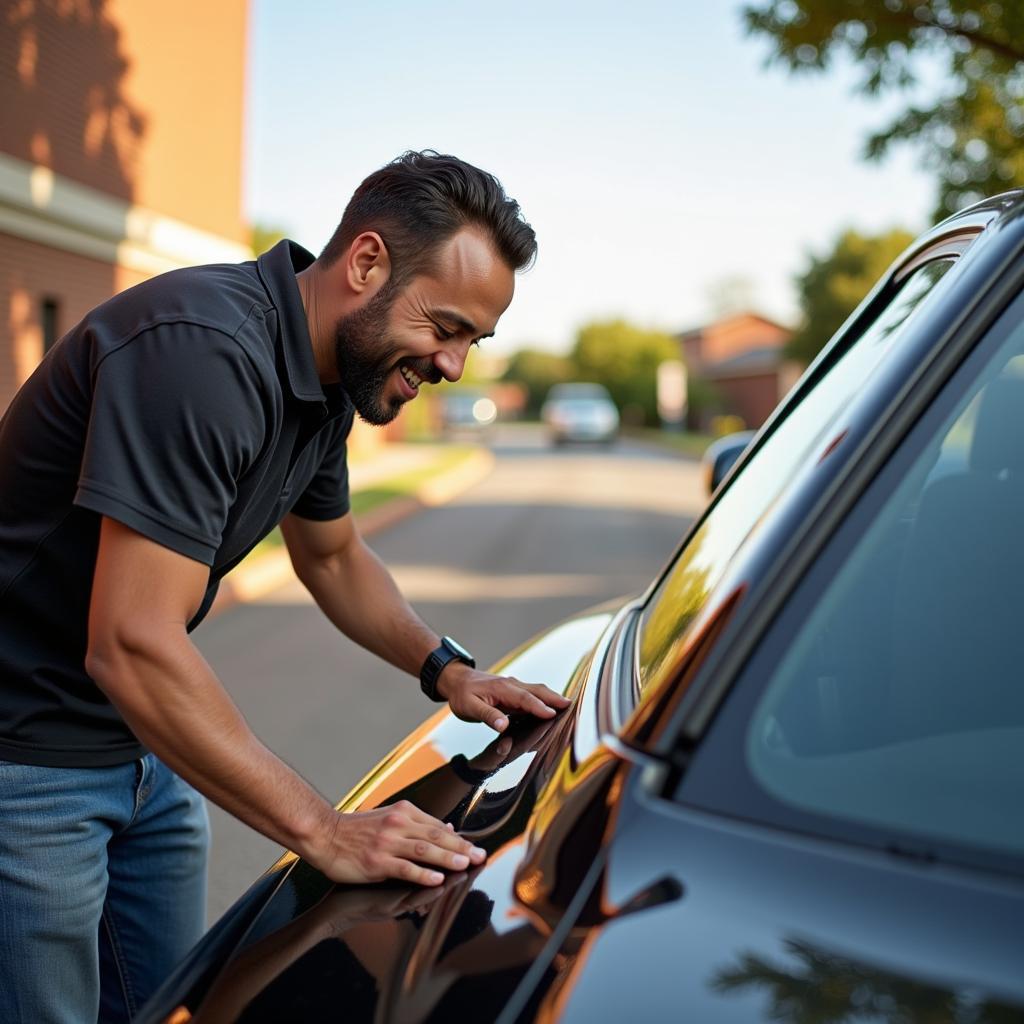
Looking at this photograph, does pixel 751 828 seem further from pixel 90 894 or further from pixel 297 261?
pixel 297 261

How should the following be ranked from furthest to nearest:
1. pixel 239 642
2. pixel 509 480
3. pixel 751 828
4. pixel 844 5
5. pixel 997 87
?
pixel 509 480 < pixel 997 87 < pixel 844 5 < pixel 239 642 < pixel 751 828

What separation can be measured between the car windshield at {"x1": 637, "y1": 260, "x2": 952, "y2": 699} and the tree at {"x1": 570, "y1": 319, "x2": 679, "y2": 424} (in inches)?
2298

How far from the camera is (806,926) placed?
98cm

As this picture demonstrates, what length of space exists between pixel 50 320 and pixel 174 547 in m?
13.7

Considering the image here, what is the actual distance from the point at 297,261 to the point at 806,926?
1.48 metres

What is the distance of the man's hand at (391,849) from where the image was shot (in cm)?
138

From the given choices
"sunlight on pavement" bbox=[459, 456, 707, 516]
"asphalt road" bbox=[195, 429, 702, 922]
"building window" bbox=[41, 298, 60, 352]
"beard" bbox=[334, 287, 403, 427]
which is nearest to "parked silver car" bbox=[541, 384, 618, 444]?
"sunlight on pavement" bbox=[459, 456, 707, 516]

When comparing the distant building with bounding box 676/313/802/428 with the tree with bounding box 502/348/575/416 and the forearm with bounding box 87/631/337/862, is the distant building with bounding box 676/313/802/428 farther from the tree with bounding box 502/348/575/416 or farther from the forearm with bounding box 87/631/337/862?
the forearm with bounding box 87/631/337/862

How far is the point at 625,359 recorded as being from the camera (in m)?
67.9

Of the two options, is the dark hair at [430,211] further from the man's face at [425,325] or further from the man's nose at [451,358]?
the man's nose at [451,358]

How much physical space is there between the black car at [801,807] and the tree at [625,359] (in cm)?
5909

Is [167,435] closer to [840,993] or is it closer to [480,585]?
[840,993]

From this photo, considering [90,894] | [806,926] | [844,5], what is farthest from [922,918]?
[844,5]

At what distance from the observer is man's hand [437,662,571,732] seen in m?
1.93
